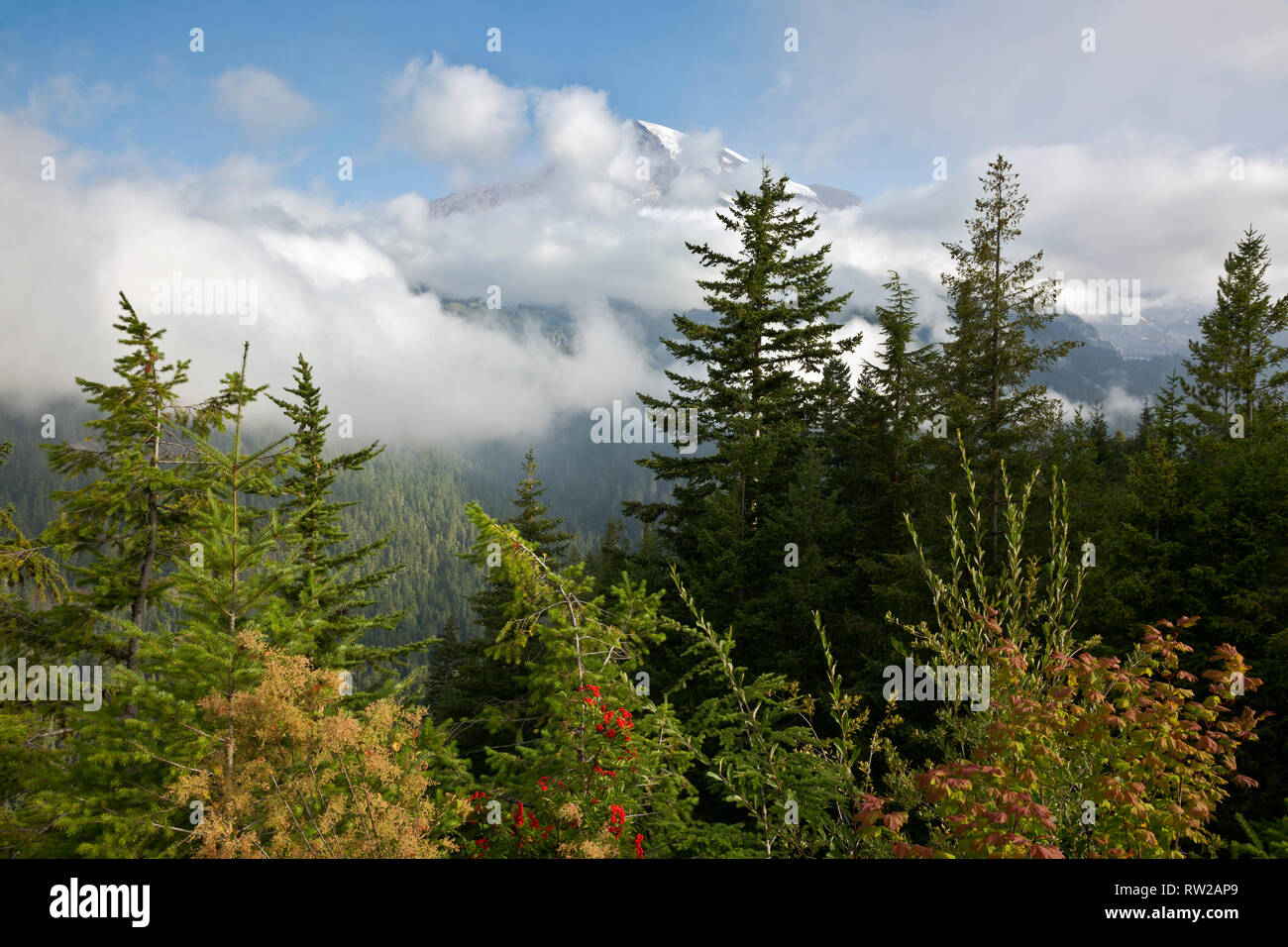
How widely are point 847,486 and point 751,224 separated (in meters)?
9.55

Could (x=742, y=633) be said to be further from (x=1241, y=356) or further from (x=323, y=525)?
(x=1241, y=356)

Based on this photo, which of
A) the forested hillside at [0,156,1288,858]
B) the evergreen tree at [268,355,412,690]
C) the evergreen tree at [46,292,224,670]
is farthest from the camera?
the evergreen tree at [268,355,412,690]

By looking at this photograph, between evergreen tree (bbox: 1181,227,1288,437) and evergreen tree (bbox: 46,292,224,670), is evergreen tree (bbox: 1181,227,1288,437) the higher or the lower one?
the higher one

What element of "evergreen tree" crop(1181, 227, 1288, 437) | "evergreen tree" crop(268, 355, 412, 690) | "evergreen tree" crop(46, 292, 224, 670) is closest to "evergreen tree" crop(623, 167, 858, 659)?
"evergreen tree" crop(268, 355, 412, 690)

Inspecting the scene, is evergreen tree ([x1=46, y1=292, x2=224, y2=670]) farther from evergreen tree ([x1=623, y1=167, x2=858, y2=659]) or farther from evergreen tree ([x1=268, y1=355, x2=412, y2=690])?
evergreen tree ([x1=623, y1=167, x2=858, y2=659])

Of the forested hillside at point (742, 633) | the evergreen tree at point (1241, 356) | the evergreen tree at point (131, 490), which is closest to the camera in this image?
the forested hillside at point (742, 633)

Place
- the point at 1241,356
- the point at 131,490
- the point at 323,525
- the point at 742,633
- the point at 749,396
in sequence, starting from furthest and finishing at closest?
the point at 1241,356, the point at 749,396, the point at 742,633, the point at 323,525, the point at 131,490

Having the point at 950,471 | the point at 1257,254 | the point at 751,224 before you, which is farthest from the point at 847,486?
the point at 1257,254

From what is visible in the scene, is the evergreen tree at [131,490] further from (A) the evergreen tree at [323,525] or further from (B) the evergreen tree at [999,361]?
(B) the evergreen tree at [999,361]

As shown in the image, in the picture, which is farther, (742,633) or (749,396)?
(749,396)

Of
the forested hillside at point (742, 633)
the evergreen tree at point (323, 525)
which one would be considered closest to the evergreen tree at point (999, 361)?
the forested hillside at point (742, 633)

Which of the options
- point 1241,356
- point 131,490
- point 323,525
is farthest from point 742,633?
point 1241,356

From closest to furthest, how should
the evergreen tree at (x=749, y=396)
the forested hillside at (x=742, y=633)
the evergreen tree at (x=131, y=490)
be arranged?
1. the forested hillside at (x=742, y=633)
2. the evergreen tree at (x=131, y=490)
3. the evergreen tree at (x=749, y=396)

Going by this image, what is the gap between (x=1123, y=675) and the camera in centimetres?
273
